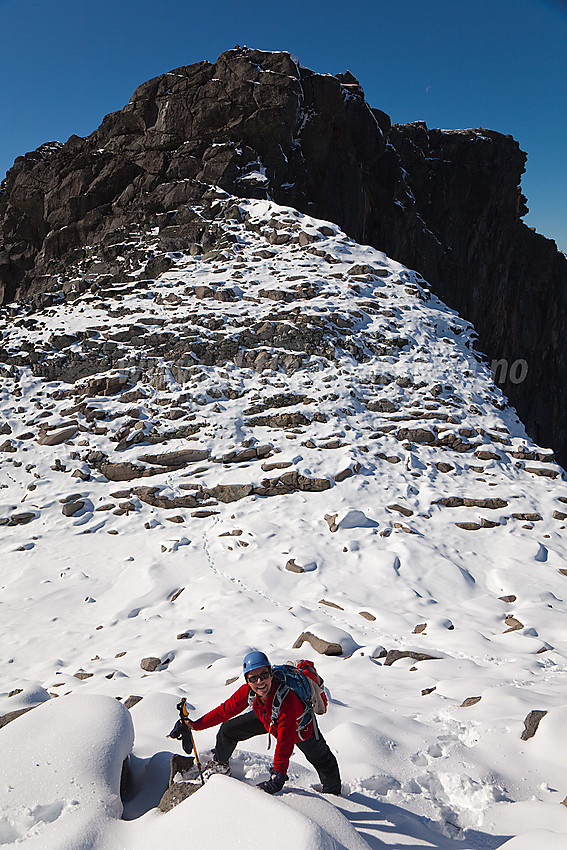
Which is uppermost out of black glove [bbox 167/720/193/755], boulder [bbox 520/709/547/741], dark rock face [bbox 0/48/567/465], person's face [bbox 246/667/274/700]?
dark rock face [bbox 0/48/567/465]

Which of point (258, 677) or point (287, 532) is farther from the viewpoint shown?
point (287, 532)

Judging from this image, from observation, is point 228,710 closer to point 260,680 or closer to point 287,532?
point 260,680

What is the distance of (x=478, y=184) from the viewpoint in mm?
42625

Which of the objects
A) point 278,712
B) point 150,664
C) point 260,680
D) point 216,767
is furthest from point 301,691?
point 150,664

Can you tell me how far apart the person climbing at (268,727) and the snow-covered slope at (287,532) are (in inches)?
8.7

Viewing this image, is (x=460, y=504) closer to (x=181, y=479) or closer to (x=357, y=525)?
(x=357, y=525)

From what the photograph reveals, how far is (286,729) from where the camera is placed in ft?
9.93

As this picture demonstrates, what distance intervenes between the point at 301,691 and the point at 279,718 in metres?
0.20

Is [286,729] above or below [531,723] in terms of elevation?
above

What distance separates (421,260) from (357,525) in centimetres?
2971

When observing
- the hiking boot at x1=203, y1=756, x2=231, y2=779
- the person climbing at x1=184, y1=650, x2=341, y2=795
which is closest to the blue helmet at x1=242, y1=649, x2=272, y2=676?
the person climbing at x1=184, y1=650, x2=341, y2=795

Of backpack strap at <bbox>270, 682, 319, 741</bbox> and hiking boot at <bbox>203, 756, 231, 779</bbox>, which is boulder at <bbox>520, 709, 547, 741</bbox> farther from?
hiking boot at <bbox>203, 756, 231, 779</bbox>

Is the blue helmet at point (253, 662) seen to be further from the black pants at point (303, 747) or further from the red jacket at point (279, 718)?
the black pants at point (303, 747)

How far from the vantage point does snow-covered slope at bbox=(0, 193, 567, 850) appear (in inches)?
135
